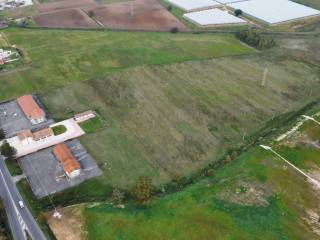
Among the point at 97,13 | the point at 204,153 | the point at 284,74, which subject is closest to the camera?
the point at 204,153

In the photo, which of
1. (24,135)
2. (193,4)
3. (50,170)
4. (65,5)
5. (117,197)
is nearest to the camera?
(117,197)

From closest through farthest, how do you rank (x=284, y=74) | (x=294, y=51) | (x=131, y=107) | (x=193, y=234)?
1. (x=193, y=234)
2. (x=131, y=107)
3. (x=284, y=74)
4. (x=294, y=51)

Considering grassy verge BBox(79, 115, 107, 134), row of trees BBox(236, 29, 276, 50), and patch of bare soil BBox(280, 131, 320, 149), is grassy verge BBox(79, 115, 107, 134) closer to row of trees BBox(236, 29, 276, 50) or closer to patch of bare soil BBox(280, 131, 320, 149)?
patch of bare soil BBox(280, 131, 320, 149)

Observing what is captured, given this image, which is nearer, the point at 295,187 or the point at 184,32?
the point at 295,187

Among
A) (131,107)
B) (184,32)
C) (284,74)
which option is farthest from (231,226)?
(184,32)

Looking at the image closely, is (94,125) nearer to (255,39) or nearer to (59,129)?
(59,129)

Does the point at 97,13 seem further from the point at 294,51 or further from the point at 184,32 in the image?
the point at 294,51

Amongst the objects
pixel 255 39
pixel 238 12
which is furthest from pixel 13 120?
pixel 238 12
